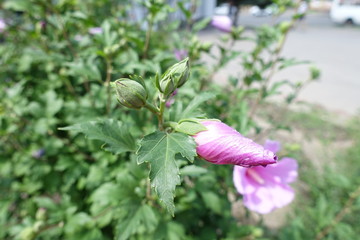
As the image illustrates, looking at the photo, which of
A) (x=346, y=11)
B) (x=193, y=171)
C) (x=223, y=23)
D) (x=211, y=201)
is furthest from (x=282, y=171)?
(x=346, y=11)

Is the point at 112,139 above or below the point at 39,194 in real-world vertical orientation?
above

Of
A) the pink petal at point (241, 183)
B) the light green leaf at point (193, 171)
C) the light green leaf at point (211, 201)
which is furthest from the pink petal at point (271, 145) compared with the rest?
the light green leaf at point (211, 201)

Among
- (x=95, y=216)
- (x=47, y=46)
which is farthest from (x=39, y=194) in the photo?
(x=47, y=46)

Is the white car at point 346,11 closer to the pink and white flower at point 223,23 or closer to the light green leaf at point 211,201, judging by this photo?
the pink and white flower at point 223,23

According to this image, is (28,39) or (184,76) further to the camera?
(28,39)

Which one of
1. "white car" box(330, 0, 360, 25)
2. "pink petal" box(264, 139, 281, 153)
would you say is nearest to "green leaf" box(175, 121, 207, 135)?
"pink petal" box(264, 139, 281, 153)

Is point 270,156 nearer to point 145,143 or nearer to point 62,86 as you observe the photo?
point 145,143

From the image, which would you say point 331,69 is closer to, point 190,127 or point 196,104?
point 196,104
